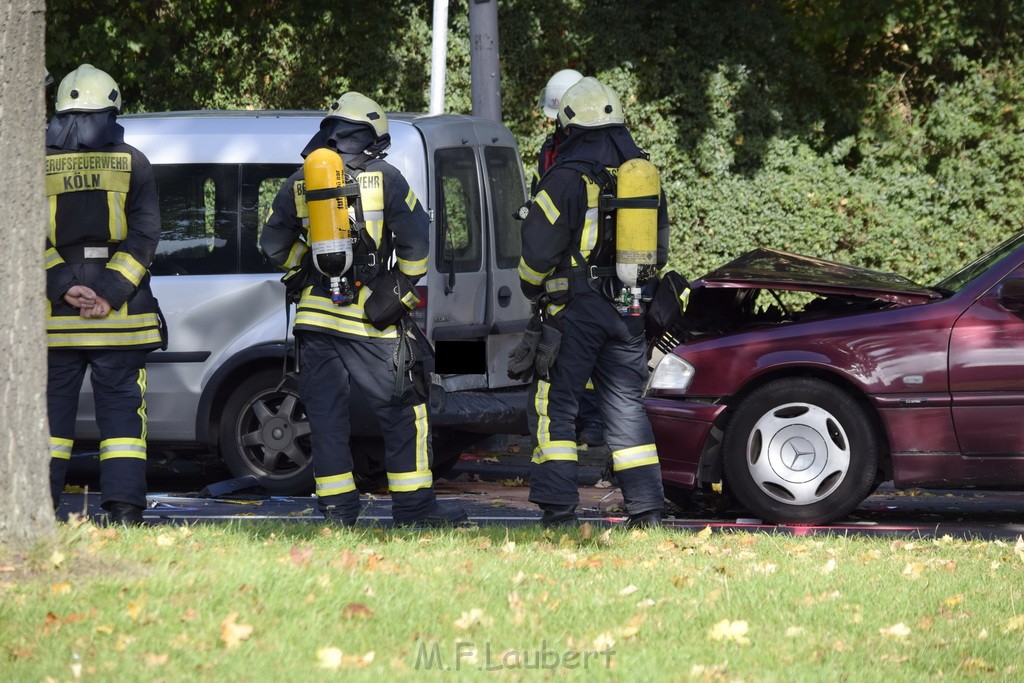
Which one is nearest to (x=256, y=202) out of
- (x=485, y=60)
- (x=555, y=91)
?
(x=555, y=91)

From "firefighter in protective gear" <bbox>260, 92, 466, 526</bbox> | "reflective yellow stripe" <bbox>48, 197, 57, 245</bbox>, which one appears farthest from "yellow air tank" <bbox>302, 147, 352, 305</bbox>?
"reflective yellow stripe" <bbox>48, 197, 57, 245</bbox>

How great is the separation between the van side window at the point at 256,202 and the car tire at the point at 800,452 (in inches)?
108

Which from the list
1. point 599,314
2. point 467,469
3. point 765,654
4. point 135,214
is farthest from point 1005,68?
point 765,654

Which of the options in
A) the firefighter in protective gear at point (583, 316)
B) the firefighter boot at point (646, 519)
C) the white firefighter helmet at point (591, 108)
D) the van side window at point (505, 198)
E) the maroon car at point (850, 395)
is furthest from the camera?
the van side window at point (505, 198)

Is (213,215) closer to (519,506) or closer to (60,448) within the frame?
(60,448)

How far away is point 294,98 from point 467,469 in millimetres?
6656

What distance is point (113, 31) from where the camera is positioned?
14.3 metres

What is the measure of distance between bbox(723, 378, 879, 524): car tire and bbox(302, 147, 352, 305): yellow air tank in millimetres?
2196

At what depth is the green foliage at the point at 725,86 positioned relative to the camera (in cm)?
1454

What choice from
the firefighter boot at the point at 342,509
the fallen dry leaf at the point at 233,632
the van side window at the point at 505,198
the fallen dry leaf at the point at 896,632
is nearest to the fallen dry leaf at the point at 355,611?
the fallen dry leaf at the point at 233,632

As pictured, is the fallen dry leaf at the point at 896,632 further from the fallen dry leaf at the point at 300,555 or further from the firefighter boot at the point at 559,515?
the firefighter boot at the point at 559,515

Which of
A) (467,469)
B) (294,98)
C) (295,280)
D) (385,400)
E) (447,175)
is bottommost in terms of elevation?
(467,469)

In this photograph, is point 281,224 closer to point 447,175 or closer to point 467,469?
point 447,175

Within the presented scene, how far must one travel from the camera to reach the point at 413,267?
6547 mm
